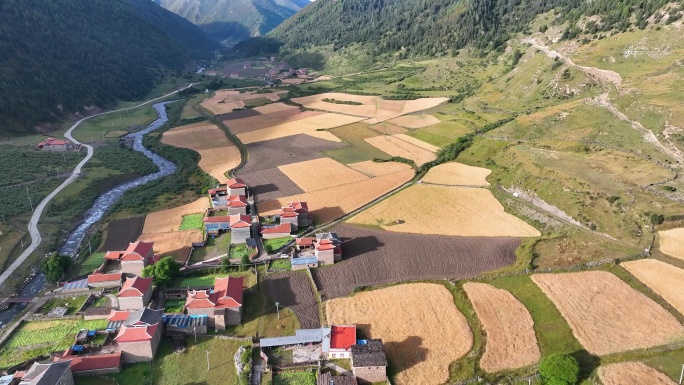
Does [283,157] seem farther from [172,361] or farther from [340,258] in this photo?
[172,361]

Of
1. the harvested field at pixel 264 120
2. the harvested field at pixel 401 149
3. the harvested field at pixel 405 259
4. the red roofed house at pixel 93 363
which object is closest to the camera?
the red roofed house at pixel 93 363

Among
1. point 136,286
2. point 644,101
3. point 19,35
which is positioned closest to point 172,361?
point 136,286

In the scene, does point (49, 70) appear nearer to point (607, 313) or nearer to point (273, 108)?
point (273, 108)

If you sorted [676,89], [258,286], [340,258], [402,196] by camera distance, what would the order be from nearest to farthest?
[258,286], [340,258], [402,196], [676,89]

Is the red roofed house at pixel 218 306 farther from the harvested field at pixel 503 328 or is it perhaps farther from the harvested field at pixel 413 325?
the harvested field at pixel 503 328

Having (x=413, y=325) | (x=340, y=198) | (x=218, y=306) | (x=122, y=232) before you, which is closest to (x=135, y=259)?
(x=218, y=306)

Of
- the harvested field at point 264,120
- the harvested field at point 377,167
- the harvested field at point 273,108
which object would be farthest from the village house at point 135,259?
the harvested field at point 273,108
